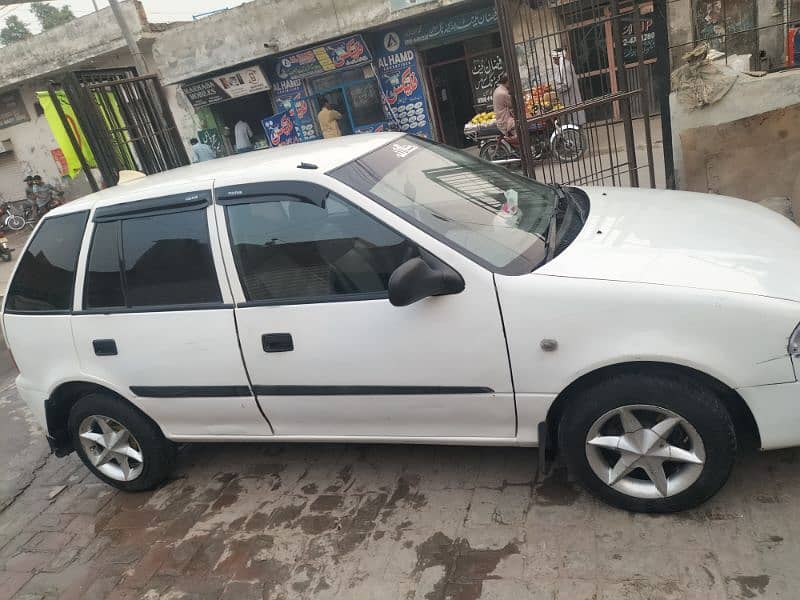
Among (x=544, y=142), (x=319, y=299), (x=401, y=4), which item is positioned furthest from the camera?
(x=401, y=4)

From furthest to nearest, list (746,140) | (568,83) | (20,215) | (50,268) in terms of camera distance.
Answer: (20,215), (568,83), (746,140), (50,268)

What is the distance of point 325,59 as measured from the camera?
14.1 metres

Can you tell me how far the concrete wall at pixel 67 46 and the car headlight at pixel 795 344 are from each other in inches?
649

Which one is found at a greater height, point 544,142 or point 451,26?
point 451,26

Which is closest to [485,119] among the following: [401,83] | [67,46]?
→ [401,83]

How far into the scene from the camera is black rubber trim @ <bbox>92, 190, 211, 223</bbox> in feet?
10.0

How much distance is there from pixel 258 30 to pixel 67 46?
665 cm

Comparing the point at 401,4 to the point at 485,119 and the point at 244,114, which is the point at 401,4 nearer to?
the point at 485,119

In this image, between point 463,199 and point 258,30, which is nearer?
point 463,199

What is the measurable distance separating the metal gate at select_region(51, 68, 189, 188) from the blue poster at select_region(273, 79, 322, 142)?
883cm

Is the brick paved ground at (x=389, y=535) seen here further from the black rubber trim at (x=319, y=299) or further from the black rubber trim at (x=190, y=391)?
the black rubber trim at (x=319, y=299)

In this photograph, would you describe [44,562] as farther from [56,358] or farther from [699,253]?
[699,253]

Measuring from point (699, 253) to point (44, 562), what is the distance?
3582 mm

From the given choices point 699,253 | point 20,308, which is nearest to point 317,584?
point 699,253
